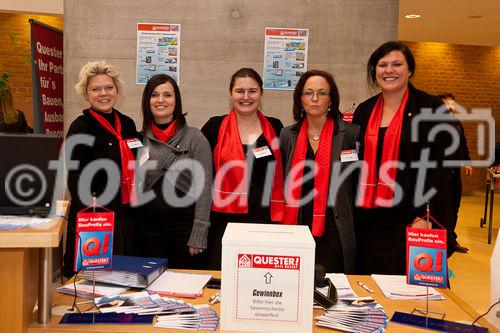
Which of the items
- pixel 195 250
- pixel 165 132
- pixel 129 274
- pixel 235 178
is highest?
pixel 165 132

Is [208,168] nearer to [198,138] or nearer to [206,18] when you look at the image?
[198,138]

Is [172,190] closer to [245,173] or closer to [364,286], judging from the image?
[245,173]

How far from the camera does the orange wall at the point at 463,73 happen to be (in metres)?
11.2

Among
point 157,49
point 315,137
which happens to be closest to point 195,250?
point 315,137

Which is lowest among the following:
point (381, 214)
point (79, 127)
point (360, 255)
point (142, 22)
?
point (360, 255)

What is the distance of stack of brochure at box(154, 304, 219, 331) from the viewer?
1.58 meters

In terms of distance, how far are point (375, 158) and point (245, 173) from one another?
76cm

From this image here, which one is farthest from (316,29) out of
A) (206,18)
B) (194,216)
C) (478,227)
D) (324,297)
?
(478,227)

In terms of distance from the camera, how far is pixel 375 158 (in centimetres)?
274

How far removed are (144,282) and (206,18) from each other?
9.22ft

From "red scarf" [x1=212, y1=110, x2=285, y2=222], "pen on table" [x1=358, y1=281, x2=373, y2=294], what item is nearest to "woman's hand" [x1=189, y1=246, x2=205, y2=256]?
"red scarf" [x1=212, y1=110, x2=285, y2=222]

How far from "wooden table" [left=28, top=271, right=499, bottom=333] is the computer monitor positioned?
357mm

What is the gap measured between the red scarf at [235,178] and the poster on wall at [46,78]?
2052mm

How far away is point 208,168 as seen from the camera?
115 inches
